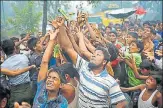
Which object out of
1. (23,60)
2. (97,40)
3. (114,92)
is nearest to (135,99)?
(97,40)

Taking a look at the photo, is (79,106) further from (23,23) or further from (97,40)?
(23,23)

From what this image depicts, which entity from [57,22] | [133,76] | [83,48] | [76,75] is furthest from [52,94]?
[133,76]

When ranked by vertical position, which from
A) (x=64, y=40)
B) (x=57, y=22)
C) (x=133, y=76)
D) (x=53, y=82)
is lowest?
(x=133, y=76)

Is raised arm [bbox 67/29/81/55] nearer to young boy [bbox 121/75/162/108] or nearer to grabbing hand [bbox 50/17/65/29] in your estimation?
grabbing hand [bbox 50/17/65/29]

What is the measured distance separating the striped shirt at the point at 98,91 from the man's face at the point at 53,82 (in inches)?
16.1

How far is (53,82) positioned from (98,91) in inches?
22.4

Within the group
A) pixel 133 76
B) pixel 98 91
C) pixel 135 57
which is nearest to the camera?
pixel 98 91

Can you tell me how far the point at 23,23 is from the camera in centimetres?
2295

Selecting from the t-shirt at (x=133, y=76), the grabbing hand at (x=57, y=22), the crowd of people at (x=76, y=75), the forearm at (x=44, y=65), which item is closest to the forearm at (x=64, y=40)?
the crowd of people at (x=76, y=75)

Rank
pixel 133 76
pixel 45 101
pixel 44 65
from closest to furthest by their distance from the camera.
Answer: pixel 45 101 → pixel 44 65 → pixel 133 76

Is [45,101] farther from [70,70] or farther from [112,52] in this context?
[112,52]

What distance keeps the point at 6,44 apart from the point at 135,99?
7.85 feet

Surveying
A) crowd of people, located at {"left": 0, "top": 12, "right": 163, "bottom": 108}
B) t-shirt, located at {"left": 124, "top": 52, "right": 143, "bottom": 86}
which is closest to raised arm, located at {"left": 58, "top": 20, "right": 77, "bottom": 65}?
crowd of people, located at {"left": 0, "top": 12, "right": 163, "bottom": 108}

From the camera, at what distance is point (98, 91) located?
362cm
